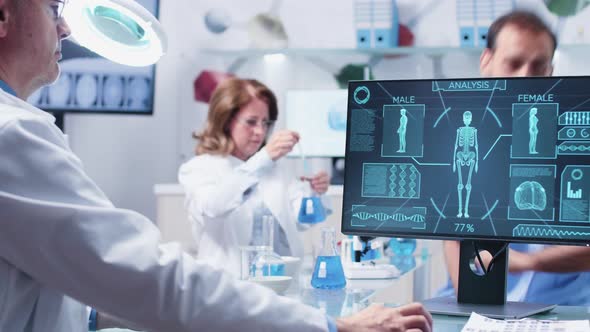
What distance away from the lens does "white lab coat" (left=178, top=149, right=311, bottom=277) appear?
322 cm

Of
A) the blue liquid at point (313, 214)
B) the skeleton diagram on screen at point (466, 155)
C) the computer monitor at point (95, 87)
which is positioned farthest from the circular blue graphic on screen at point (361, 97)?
the computer monitor at point (95, 87)

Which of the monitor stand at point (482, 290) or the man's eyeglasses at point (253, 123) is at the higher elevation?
the man's eyeglasses at point (253, 123)

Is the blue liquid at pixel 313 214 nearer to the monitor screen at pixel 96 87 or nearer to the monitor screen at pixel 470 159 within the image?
the monitor screen at pixel 470 159

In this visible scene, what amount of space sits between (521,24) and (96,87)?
9.93 ft

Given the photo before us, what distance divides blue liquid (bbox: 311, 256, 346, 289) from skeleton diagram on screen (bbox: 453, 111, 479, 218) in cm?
45

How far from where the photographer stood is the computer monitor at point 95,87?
Result: 4.62 m

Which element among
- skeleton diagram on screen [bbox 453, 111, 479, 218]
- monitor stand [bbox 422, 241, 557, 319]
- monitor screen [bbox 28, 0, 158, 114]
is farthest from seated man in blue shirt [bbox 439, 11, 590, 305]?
monitor screen [bbox 28, 0, 158, 114]

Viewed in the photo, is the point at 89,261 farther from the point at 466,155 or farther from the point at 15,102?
the point at 466,155

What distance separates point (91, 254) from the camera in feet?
3.47

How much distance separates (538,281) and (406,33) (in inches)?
113

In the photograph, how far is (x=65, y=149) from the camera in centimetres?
115

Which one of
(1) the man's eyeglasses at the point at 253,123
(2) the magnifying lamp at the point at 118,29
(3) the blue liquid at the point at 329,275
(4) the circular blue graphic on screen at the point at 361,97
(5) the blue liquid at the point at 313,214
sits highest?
(2) the magnifying lamp at the point at 118,29

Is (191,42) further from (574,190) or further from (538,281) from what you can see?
(574,190)

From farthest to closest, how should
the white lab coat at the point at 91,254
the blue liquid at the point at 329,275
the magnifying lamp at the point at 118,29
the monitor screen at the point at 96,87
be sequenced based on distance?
1. the monitor screen at the point at 96,87
2. the blue liquid at the point at 329,275
3. the magnifying lamp at the point at 118,29
4. the white lab coat at the point at 91,254
